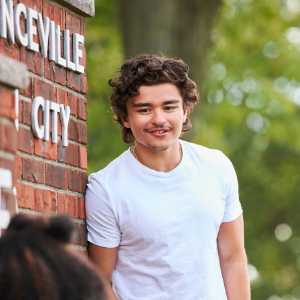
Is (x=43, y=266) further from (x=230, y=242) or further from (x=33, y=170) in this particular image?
(x=230, y=242)

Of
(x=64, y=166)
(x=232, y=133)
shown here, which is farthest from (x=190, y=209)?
(x=232, y=133)

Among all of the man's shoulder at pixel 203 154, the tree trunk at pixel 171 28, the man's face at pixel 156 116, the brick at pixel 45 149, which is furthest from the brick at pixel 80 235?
the tree trunk at pixel 171 28

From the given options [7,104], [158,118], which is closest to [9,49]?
[7,104]

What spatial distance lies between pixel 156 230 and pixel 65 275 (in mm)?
1573

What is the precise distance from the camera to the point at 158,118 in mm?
2883

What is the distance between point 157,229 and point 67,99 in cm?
79

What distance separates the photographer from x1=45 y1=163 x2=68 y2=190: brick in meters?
2.52

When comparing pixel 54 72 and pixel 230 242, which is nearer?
pixel 54 72

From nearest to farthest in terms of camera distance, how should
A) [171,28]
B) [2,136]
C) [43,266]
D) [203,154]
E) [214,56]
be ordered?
[43,266] < [2,136] < [203,154] < [171,28] < [214,56]

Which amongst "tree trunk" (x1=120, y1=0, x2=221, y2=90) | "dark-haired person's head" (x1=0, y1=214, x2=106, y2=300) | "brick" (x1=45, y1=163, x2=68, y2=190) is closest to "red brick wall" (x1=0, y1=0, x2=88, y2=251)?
"brick" (x1=45, y1=163, x2=68, y2=190)

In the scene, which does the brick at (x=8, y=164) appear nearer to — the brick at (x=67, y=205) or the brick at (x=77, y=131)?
the brick at (x=67, y=205)

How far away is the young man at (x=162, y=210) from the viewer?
282 cm

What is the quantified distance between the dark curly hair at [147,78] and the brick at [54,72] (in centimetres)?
43

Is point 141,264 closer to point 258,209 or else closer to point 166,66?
point 166,66
